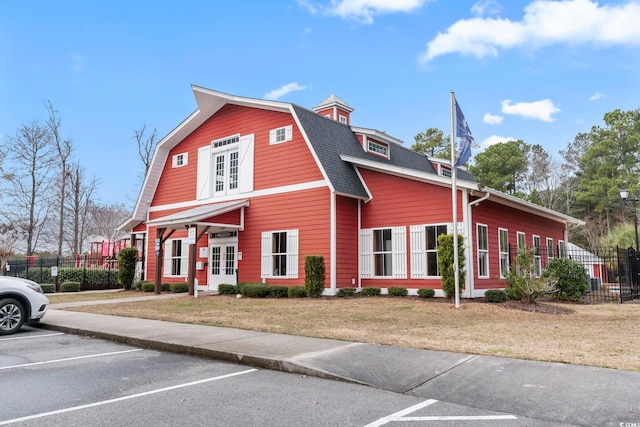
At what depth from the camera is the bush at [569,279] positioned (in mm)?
14703

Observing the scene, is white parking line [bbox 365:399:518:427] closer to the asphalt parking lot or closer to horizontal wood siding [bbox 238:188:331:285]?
the asphalt parking lot

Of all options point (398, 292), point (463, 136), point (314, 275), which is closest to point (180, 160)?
point (314, 275)

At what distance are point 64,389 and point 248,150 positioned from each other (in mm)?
14228

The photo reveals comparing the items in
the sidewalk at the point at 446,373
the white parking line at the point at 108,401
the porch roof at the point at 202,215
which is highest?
the porch roof at the point at 202,215

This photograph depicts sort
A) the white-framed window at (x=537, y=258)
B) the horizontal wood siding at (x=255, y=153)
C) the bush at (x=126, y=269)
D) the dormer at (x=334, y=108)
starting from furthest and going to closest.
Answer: the dormer at (x=334, y=108)
the bush at (x=126, y=269)
the white-framed window at (x=537, y=258)
the horizontal wood siding at (x=255, y=153)

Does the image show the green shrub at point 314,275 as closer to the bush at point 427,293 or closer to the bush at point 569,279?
the bush at point 427,293

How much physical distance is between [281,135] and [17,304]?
10.6 metres

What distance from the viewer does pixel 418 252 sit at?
602 inches

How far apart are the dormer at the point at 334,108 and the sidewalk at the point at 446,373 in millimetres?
15886

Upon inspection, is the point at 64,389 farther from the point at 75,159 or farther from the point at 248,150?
the point at 75,159

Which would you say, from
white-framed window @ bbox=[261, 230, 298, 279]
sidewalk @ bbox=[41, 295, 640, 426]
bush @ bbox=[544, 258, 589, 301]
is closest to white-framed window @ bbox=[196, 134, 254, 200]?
white-framed window @ bbox=[261, 230, 298, 279]

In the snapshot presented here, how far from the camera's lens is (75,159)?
35844 millimetres

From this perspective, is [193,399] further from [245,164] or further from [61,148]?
[61,148]

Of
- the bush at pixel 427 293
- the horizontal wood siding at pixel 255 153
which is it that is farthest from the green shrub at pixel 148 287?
the bush at pixel 427 293
